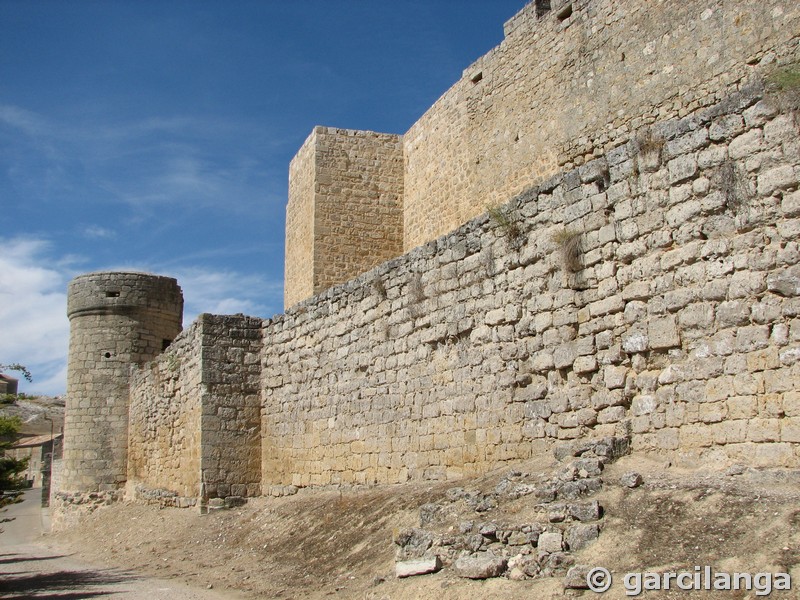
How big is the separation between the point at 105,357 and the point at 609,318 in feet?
48.2

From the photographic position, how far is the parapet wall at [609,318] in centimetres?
605

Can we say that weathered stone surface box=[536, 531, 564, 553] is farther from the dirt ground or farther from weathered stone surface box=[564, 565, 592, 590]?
weathered stone surface box=[564, 565, 592, 590]

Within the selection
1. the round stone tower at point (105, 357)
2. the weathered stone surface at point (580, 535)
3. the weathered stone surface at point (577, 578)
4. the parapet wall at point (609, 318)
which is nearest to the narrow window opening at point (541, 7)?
the parapet wall at point (609, 318)

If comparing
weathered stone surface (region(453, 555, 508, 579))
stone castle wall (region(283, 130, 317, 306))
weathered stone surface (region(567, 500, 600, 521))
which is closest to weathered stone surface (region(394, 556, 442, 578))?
weathered stone surface (region(453, 555, 508, 579))

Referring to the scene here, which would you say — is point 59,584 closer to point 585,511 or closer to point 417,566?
point 417,566

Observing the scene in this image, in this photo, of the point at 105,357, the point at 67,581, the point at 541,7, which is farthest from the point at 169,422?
the point at 541,7

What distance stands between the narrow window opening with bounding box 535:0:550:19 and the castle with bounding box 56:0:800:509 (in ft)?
0.11

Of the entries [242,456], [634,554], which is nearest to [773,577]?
[634,554]

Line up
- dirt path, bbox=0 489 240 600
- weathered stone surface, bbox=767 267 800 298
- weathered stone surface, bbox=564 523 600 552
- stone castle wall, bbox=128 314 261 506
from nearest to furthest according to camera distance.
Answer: weathered stone surface, bbox=564 523 600 552 < weathered stone surface, bbox=767 267 800 298 < dirt path, bbox=0 489 240 600 < stone castle wall, bbox=128 314 261 506

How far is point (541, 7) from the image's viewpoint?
14.9 metres

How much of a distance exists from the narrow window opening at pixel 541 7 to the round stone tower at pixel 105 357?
10.2 meters

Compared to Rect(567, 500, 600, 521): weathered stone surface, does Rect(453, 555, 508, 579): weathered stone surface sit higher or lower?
lower

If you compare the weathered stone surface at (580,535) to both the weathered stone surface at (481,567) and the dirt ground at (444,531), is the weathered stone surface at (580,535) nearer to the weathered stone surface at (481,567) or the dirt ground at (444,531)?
the dirt ground at (444,531)

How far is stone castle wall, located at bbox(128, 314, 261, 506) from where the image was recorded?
12930mm
